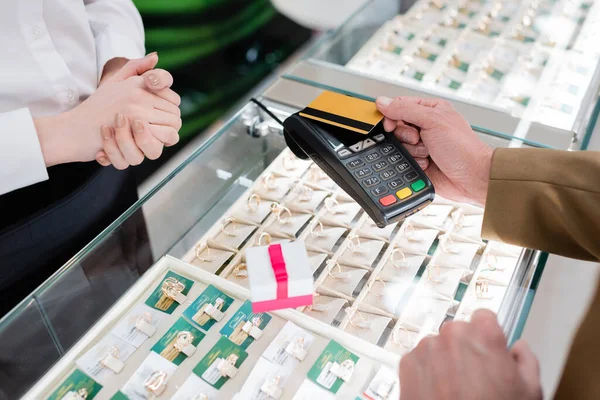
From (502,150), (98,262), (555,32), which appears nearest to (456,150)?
(502,150)

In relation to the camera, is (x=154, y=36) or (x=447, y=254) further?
(x=154, y=36)

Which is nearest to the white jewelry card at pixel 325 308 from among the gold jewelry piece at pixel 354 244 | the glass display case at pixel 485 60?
the gold jewelry piece at pixel 354 244

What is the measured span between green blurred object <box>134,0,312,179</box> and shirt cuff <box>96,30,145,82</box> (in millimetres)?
1059

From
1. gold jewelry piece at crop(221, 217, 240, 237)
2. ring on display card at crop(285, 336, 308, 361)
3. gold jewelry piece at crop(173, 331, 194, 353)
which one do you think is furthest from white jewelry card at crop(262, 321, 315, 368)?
gold jewelry piece at crop(221, 217, 240, 237)

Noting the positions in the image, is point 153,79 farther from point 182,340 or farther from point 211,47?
point 211,47

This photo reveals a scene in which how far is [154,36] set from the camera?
2107 millimetres

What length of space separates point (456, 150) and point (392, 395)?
0.47 meters

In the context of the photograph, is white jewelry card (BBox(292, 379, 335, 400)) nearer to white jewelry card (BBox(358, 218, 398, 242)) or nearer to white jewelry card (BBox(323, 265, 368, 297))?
white jewelry card (BBox(323, 265, 368, 297))

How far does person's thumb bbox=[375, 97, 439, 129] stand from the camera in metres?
1.00

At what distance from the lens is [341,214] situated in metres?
0.96

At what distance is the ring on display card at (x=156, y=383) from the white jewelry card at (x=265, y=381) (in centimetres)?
10

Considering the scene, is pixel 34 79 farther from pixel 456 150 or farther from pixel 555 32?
pixel 555 32

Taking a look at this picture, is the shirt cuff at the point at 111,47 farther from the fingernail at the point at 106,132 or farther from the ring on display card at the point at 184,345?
the ring on display card at the point at 184,345

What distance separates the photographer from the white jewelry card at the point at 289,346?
74 cm
